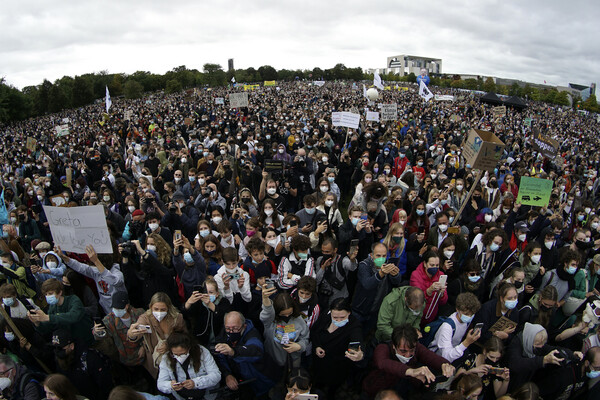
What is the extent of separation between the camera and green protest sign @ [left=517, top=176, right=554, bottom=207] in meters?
6.58

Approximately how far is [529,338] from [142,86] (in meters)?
70.0

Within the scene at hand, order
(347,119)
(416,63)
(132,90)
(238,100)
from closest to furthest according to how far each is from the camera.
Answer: (347,119)
(238,100)
(132,90)
(416,63)

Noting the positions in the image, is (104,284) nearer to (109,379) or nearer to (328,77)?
(109,379)

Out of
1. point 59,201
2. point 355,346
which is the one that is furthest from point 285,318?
point 59,201

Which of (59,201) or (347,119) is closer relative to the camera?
(59,201)

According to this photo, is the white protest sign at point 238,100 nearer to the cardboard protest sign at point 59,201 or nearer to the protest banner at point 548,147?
the cardboard protest sign at point 59,201

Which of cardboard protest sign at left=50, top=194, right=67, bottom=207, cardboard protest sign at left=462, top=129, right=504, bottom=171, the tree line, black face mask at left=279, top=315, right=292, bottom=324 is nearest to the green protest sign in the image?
cardboard protest sign at left=462, top=129, right=504, bottom=171

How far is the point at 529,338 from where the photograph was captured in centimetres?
348

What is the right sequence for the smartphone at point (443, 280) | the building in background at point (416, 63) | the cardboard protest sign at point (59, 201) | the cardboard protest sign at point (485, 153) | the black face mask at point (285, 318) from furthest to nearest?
the building in background at point (416, 63) → the cardboard protest sign at point (59, 201) → the cardboard protest sign at point (485, 153) → the smartphone at point (443, 280) → the black face mask at point (285, 318)

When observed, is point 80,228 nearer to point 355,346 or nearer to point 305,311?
point 305,311

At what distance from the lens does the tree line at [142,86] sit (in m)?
48.4

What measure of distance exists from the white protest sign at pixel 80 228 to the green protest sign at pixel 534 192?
7261mm

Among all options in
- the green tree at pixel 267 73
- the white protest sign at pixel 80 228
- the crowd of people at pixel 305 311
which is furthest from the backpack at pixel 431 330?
the green tree at pixel 267 73

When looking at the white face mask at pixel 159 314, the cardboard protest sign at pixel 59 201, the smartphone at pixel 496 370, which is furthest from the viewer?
the cardboard protest sign at pixel 59 201
